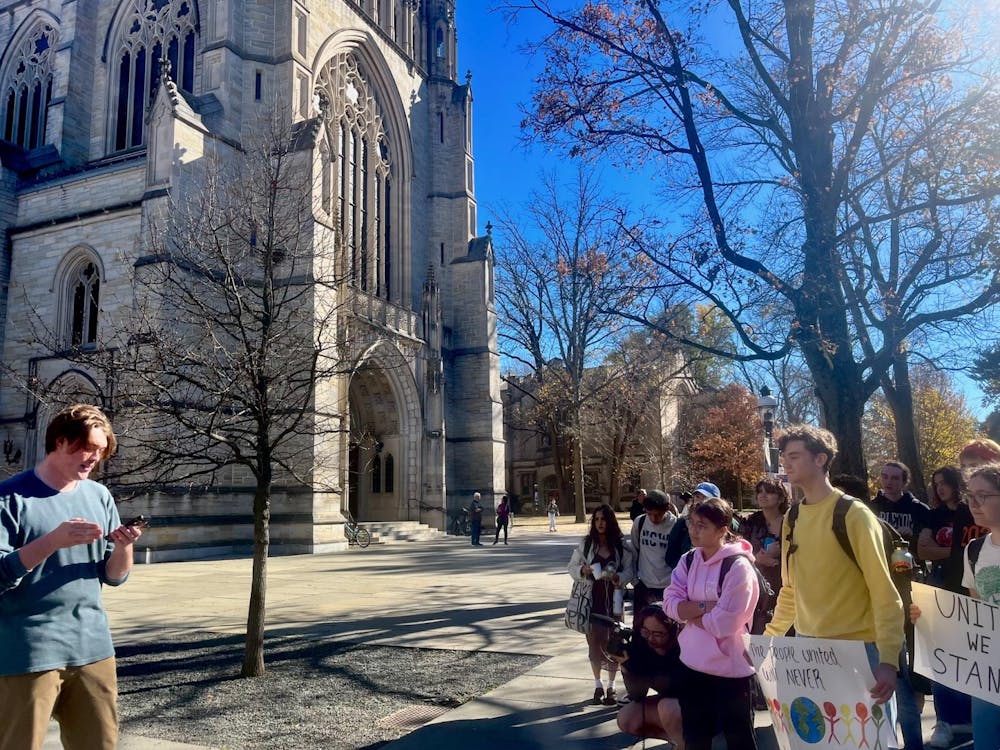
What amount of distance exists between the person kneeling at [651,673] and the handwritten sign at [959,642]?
3.87ft

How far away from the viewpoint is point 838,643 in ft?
10.2

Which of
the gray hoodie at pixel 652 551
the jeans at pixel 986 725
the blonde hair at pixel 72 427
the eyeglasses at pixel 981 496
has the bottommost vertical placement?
the jeans at pixel 986 725

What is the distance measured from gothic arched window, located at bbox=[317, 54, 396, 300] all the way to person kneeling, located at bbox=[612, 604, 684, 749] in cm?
2025

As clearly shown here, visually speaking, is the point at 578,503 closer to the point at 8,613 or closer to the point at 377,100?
the point at 377,100

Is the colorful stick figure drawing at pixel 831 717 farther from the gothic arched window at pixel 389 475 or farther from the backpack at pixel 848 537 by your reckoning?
the gothic arched window at pixel 389 475

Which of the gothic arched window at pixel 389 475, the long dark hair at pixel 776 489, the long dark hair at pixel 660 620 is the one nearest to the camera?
the long dark hair at pixel 660 620

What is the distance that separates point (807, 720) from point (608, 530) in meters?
2.50

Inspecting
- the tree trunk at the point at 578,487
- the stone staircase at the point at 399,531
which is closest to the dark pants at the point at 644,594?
the stone staircase at the point at 399,531

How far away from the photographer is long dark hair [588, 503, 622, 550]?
5633 millimetres

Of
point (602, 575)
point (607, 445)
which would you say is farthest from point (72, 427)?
point (607, 445)

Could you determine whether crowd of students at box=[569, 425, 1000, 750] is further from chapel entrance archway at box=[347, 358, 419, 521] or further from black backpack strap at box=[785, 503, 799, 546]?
chapel entrance archway at box=[347, 358, 419, 521]

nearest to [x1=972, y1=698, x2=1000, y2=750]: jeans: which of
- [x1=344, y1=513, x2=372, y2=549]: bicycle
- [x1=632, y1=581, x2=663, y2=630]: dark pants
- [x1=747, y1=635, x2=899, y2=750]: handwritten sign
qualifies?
[x1=747, y1=635, x2=899, y2=750]: handwritten sign

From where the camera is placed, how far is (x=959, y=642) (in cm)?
336

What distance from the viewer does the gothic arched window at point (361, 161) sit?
24.6 m
